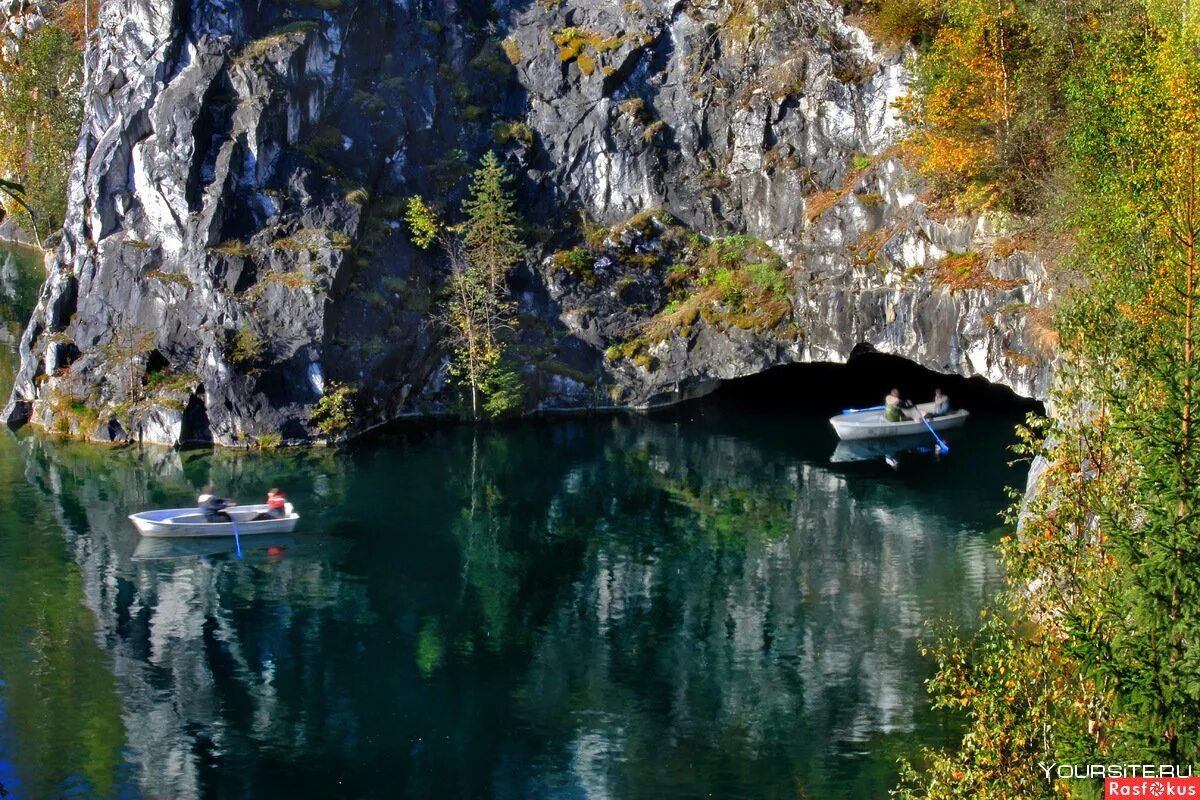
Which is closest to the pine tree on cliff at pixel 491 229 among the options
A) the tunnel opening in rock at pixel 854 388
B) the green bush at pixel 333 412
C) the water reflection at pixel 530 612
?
the water reflection at pixel 530 612

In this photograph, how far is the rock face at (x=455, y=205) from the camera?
161ft

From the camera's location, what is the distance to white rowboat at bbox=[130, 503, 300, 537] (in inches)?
1508

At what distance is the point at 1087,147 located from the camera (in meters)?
38.6

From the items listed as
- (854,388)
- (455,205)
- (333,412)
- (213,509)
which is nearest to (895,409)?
(854,388)

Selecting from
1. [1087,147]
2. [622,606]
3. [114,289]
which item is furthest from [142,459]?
[1087,147]

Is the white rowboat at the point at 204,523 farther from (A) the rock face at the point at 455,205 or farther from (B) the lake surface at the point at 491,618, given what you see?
(A) the rock face at the point at 455,205

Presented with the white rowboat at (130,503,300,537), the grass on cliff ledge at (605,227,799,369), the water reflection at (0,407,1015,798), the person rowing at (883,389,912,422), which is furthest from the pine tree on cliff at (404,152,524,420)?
the person rowing at (883,389,912,422)

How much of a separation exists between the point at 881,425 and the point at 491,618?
22464mm

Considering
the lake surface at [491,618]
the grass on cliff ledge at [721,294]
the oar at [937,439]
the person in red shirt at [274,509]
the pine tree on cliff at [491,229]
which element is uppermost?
the pine tree on cliff at [491,229]

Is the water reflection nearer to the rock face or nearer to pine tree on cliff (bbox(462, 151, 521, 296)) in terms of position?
the rock face

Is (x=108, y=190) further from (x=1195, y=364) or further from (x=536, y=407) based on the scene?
(x=1195, y=364)

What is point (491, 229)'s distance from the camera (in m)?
54.9

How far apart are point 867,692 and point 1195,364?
14.2 meters

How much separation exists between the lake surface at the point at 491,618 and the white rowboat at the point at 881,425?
1.30m
